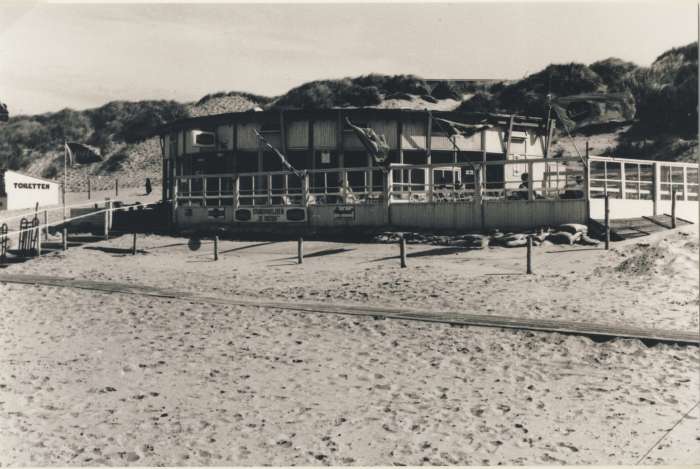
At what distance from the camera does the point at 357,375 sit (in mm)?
9523

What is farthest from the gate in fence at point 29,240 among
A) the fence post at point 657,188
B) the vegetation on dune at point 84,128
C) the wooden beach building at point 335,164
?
the vegetation on dune at point 84,128

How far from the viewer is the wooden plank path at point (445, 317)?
10.6 metres

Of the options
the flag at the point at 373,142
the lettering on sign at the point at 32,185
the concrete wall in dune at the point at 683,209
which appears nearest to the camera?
the concrete wall in dune at the point at 683,209

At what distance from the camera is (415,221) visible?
23.2 meters

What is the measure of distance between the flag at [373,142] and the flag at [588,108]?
678 cm

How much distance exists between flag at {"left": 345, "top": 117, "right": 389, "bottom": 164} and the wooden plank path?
45.1 feet

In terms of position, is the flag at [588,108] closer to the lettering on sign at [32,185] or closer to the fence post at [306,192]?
the fence post at [306,192]

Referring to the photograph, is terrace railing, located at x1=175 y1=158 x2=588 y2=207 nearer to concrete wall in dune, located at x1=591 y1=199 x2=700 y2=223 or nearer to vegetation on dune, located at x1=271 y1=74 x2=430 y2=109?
concrete wall in dune, located at x1=591 y1=199 x2=700 y2=223

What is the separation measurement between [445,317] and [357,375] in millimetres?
3114

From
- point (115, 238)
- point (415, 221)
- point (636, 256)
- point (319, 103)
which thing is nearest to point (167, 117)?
point (319, 103)

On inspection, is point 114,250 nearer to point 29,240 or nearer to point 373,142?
point 29,240

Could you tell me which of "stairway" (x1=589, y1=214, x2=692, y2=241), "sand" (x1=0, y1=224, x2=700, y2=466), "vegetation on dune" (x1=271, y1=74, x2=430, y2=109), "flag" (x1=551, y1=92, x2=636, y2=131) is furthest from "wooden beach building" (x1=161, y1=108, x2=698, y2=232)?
"vegetation on dune" (x1=271, y1=74, x2=430, y2=109)

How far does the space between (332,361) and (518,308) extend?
14.0 feet

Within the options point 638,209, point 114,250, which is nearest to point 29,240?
point 114,250
